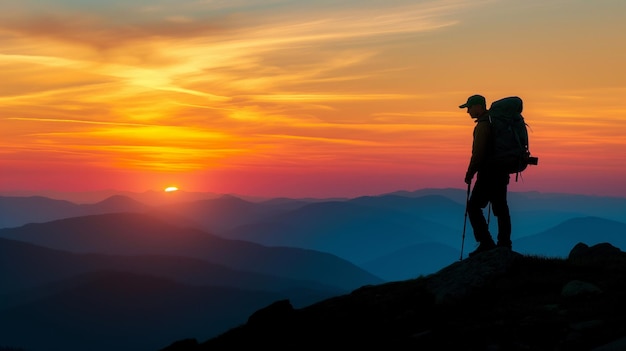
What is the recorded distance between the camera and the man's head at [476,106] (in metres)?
16.3

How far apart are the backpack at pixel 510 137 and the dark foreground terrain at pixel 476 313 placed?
203cm

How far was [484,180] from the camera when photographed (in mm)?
16188

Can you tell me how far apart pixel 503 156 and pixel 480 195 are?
109 cm

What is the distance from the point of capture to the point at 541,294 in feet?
44.4

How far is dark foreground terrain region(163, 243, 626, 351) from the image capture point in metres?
11.0

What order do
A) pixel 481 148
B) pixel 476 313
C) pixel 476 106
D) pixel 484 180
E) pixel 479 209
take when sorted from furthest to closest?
pixel 479 209 < pixel 476 106 < pixel 484 180 < pixel 481 148 < pixel 476 313

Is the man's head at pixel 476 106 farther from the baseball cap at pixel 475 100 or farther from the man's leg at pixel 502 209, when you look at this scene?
the man's leg at pixel 502 209

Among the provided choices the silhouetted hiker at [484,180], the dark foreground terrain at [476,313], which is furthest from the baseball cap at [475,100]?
the dark foreground terrain at [476,313]

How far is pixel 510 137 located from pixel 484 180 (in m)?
1.14

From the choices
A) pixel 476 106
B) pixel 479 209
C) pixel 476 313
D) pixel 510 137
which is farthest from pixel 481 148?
pixel 476 313

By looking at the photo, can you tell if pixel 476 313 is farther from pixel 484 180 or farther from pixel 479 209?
pixel 484 180

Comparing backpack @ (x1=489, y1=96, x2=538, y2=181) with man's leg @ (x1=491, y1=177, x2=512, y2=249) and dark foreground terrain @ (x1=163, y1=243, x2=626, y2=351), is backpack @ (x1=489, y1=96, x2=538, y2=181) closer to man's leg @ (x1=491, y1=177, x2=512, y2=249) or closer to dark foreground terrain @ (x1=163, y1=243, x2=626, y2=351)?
man's leg @ (x1=491, y1=177, x2=512, y2=249)

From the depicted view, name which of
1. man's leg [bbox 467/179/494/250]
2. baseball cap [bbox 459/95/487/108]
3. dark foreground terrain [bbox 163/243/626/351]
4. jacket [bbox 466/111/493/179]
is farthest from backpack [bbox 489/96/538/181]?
dark foreground terrain [bbox 163/243/626/351]

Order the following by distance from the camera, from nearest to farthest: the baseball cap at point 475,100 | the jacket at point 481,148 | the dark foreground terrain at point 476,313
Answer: the dark foreground terrain at point 476,313
the jacket at point 481,148
the baseball cap at point 475,100
